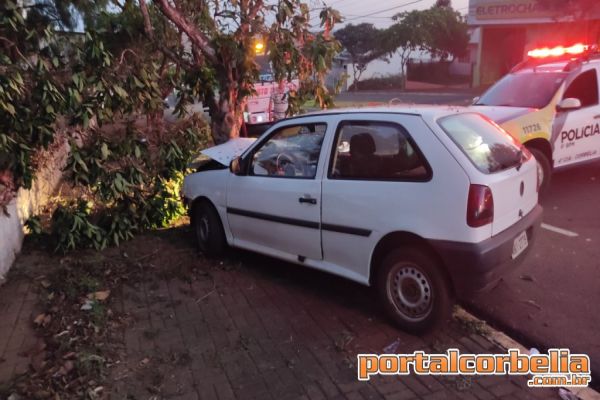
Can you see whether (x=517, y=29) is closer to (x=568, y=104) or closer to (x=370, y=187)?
(x=568, y=104)

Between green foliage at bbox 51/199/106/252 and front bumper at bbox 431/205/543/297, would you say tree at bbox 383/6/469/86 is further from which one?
front bumper at bbox 431/205/543/297

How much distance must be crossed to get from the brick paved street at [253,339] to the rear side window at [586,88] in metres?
4.80

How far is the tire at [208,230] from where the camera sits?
5132mm

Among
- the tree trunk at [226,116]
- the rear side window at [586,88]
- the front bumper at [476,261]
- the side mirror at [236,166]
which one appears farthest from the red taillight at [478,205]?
the rear side window at [586,88]

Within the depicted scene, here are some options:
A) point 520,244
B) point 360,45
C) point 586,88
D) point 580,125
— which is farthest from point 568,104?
point 360,45

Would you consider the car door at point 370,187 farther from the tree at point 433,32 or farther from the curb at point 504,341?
the tree at point 433,32

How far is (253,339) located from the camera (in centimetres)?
371

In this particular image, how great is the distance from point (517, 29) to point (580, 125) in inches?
990

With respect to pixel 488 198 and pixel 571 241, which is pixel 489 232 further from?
pixel 571 241

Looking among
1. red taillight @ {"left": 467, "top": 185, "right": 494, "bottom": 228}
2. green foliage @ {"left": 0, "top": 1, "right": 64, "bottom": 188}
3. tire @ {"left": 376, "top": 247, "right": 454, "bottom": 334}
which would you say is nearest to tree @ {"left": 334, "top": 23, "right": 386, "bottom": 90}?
green foliage @ {"left": 0, "top": 1, "right": 64, "bottom": 188}

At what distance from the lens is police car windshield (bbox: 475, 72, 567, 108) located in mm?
6746

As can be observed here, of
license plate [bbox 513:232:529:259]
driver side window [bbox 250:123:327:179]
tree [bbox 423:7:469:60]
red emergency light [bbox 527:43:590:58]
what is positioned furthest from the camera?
tree [bbox 423:7:469:60]

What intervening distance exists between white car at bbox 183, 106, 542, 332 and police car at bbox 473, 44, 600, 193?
2.72 metres

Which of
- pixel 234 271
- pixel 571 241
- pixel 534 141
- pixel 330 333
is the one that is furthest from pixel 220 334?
pixel 534 141
